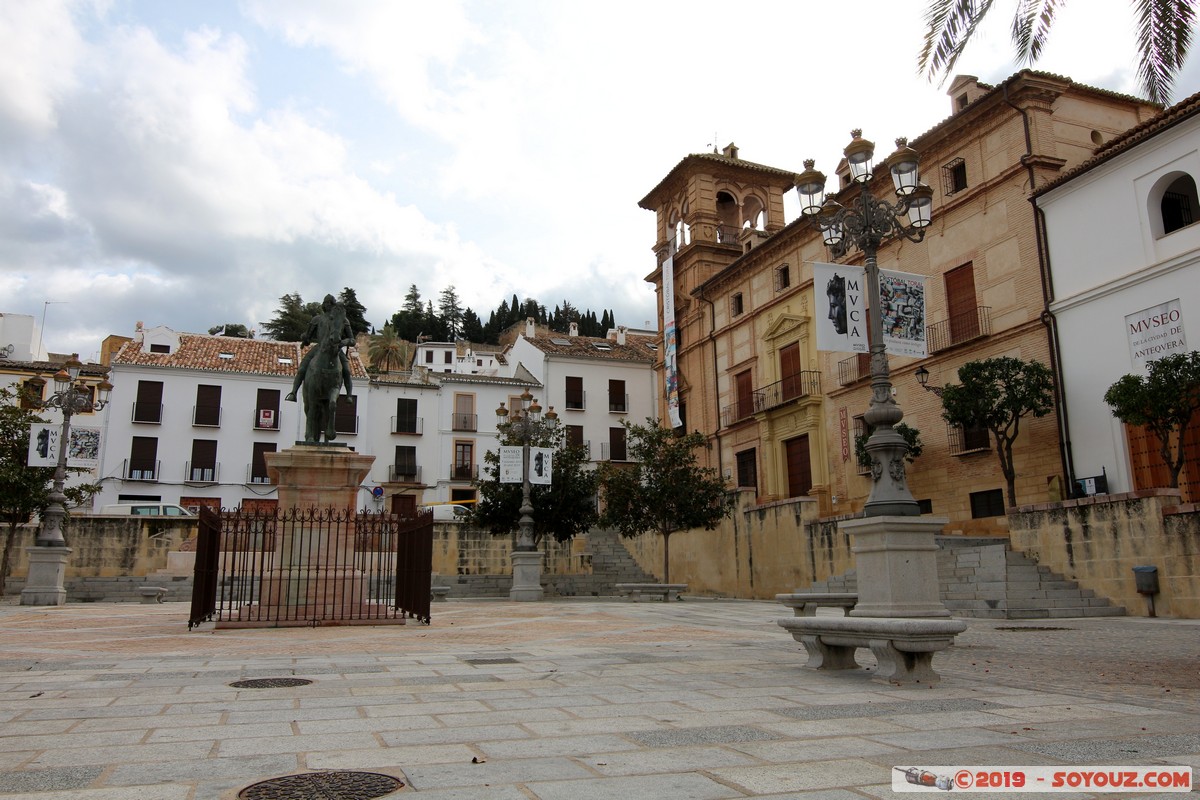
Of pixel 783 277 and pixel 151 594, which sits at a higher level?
pixel 783 277

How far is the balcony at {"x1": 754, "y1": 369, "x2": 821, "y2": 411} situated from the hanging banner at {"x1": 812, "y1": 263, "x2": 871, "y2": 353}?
781 inches

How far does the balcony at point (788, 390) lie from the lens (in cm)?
2989

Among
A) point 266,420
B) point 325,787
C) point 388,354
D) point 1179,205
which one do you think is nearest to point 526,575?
point 1179,205

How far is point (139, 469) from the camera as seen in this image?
3875cm

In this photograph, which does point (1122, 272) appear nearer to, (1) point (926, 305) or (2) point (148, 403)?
(1) point (926, 305)

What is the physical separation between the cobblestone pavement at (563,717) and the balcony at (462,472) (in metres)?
34.0

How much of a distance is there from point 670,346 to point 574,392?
987 cm

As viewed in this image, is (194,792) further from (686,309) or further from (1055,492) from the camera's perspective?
(686,309)

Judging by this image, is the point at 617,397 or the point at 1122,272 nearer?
the point at 1122,272

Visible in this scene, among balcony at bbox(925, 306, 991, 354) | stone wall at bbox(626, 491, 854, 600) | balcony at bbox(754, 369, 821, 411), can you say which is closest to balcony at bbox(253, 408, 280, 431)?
stone wall at bbox(626, 491, 854, 600)

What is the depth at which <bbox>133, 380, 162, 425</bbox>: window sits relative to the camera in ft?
128

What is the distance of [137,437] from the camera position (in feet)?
127

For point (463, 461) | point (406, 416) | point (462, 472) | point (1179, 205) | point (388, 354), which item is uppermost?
point (388, 354)

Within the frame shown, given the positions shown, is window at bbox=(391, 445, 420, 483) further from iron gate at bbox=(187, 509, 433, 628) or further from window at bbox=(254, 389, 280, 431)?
iron gate at bbox=(187, 509, 433, 628)
